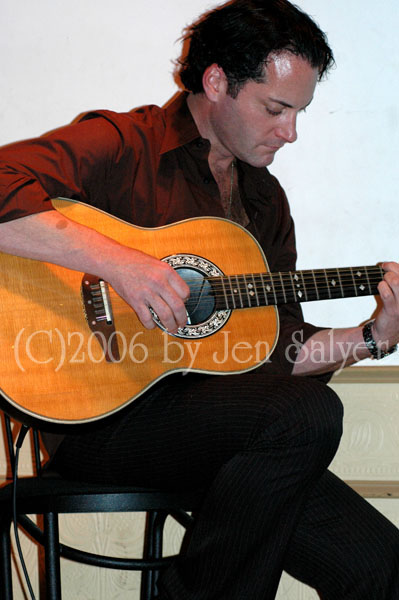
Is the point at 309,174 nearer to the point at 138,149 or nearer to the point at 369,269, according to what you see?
the point at 369,269

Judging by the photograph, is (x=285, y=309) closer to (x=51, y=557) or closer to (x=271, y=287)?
(x=271, y=287)

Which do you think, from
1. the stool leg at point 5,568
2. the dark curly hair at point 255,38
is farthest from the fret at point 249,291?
the stool leg at point 5,568

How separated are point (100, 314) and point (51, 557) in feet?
1.66

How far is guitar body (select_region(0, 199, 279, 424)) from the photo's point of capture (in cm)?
135

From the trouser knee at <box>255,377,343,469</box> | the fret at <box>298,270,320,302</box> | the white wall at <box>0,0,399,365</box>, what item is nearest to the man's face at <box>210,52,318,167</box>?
the fret at <box>298,270,320,302</box>

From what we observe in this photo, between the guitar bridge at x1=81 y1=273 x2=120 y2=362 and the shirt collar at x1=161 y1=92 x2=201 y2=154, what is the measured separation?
0.42m

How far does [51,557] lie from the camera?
143cm

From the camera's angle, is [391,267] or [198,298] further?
[391,267]

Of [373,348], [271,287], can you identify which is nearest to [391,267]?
[373,348]

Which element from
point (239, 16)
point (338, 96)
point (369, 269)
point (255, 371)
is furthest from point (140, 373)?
point (338, 96)

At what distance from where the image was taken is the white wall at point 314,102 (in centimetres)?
213

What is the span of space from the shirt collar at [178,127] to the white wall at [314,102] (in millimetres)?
414

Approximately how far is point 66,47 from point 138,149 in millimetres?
712

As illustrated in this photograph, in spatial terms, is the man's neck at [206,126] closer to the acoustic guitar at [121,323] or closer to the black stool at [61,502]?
the acoustic guitar at [121,323]
